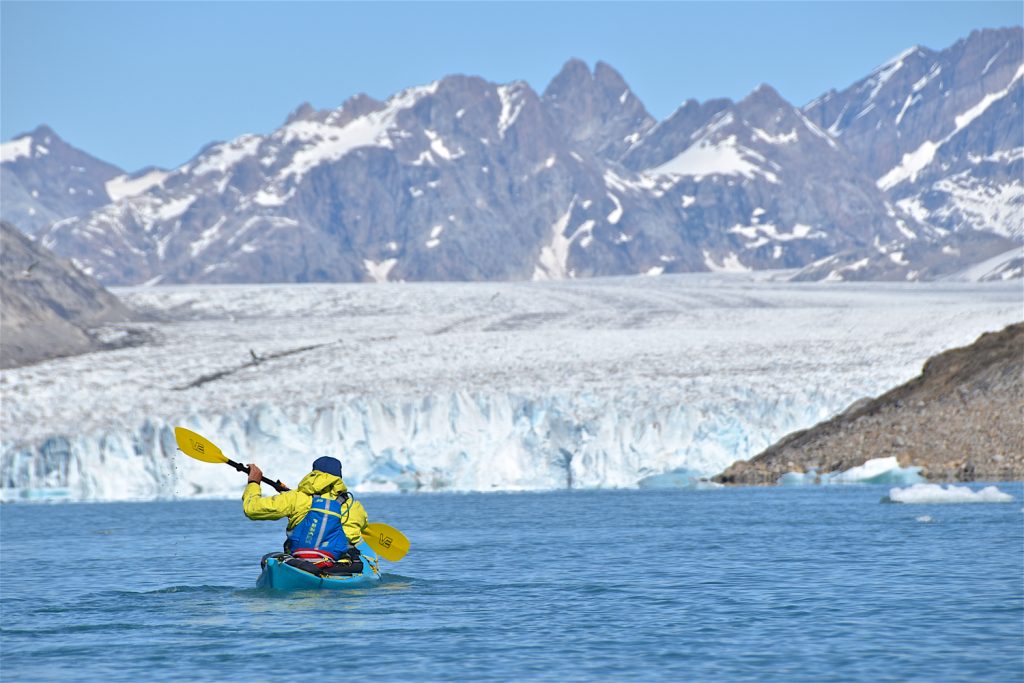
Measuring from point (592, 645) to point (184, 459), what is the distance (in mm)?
30267

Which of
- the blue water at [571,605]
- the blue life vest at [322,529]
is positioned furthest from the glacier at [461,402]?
the blue life vest at [322,529]

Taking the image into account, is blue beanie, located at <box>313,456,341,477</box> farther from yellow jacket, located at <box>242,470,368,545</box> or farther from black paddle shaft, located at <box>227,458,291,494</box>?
black paddle shaft, located at <box>227,458,291,494</box>

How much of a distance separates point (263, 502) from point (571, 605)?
4.00 m

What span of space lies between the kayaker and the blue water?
543mm

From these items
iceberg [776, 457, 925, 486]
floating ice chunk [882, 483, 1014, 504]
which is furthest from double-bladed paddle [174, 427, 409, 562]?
iceberg [776, 457, 925, 486]

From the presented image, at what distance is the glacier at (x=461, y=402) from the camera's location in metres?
44.1

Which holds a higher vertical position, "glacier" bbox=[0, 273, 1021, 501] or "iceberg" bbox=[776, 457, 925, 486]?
"glacier" bbox=[0, 273, 1021, 501]

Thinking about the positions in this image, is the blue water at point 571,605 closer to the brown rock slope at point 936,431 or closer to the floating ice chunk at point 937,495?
the floating ice chunk at point 937,495

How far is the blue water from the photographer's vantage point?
14328 mm

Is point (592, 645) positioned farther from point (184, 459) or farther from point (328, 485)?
point (184, 459)

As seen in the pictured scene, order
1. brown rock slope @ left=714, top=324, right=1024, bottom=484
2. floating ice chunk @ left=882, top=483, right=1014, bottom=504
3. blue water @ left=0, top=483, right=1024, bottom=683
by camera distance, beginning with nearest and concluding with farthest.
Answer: blue water @ left=0, top=483, right=1024, bottom=683 < floating ice chunk @ left=882, top=483, right=1014, bottom=504 < brown rock slope @ left=714, top=324, right=1024, bottom=484

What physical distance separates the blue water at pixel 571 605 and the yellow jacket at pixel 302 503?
984 mm

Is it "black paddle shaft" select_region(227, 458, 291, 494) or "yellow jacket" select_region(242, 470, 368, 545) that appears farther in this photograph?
"black paddle shaft" select_region(227, 458, 291, 494)

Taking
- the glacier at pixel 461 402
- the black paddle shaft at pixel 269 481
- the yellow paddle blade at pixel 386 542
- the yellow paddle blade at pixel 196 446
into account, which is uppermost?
the glacier at pixel 461 402
